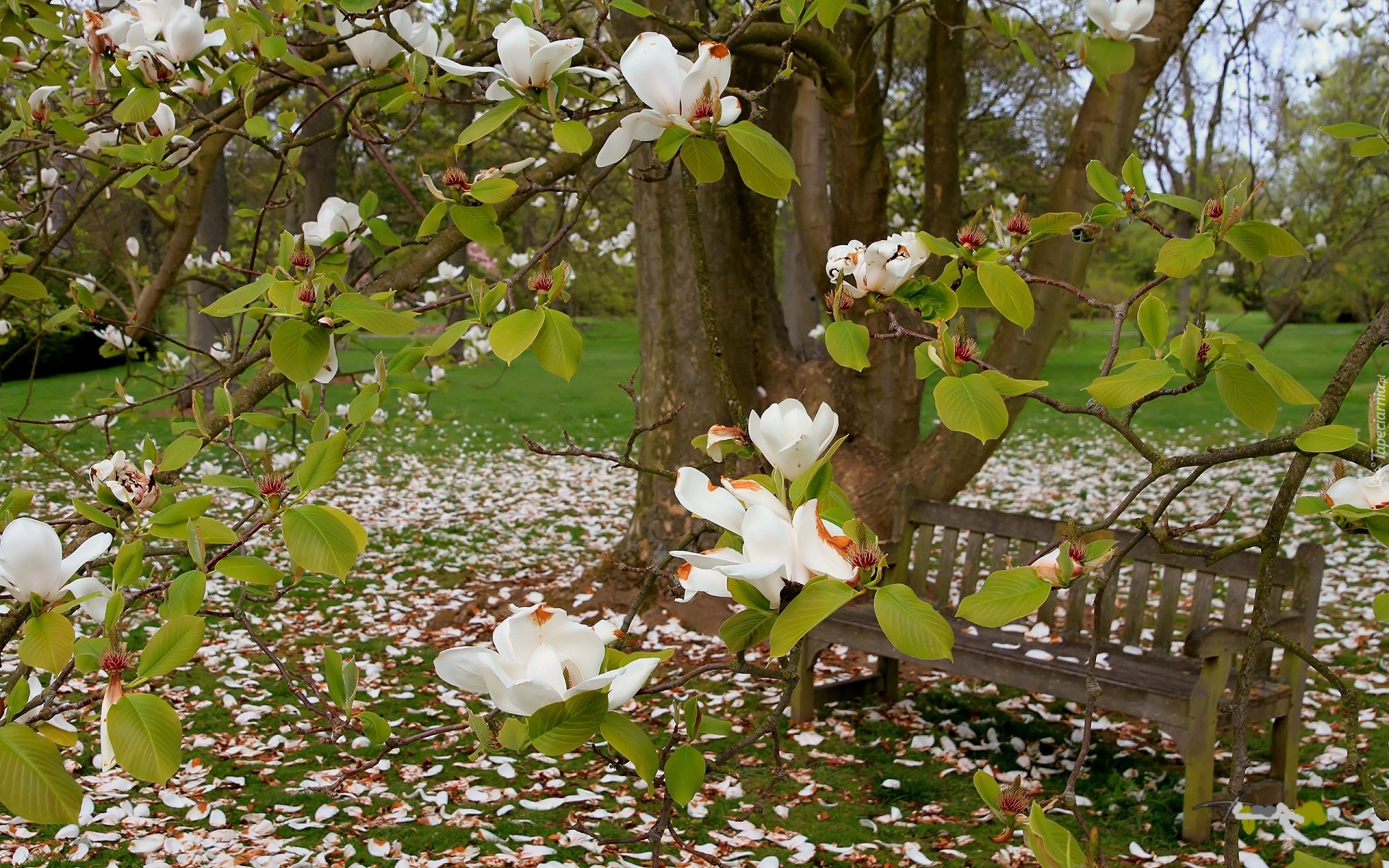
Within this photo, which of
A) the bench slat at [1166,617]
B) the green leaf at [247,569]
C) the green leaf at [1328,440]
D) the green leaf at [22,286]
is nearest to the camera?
the green leaf at [1328,440]

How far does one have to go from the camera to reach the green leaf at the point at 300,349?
1.18 meters

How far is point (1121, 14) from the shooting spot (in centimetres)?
154

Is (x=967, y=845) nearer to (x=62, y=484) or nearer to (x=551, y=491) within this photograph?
(x=551, y=491)

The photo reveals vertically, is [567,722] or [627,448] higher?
[627,448]

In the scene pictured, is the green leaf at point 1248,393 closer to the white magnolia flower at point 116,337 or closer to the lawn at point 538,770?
the lawn at point 538,770

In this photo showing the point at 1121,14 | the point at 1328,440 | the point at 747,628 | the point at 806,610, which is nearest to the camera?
the point at 806,610

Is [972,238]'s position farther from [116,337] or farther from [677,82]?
[116,337]

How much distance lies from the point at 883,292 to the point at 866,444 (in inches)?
168

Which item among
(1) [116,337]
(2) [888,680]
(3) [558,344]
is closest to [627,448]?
(3) [558,344]

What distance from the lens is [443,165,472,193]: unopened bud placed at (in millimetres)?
1272

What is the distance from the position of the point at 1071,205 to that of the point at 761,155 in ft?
12.9

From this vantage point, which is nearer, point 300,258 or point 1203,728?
point 300,258

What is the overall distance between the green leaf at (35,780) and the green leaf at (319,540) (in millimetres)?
253

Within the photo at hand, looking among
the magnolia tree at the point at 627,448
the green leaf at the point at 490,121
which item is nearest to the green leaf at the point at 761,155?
the magnolia tree at the point at 627,448
